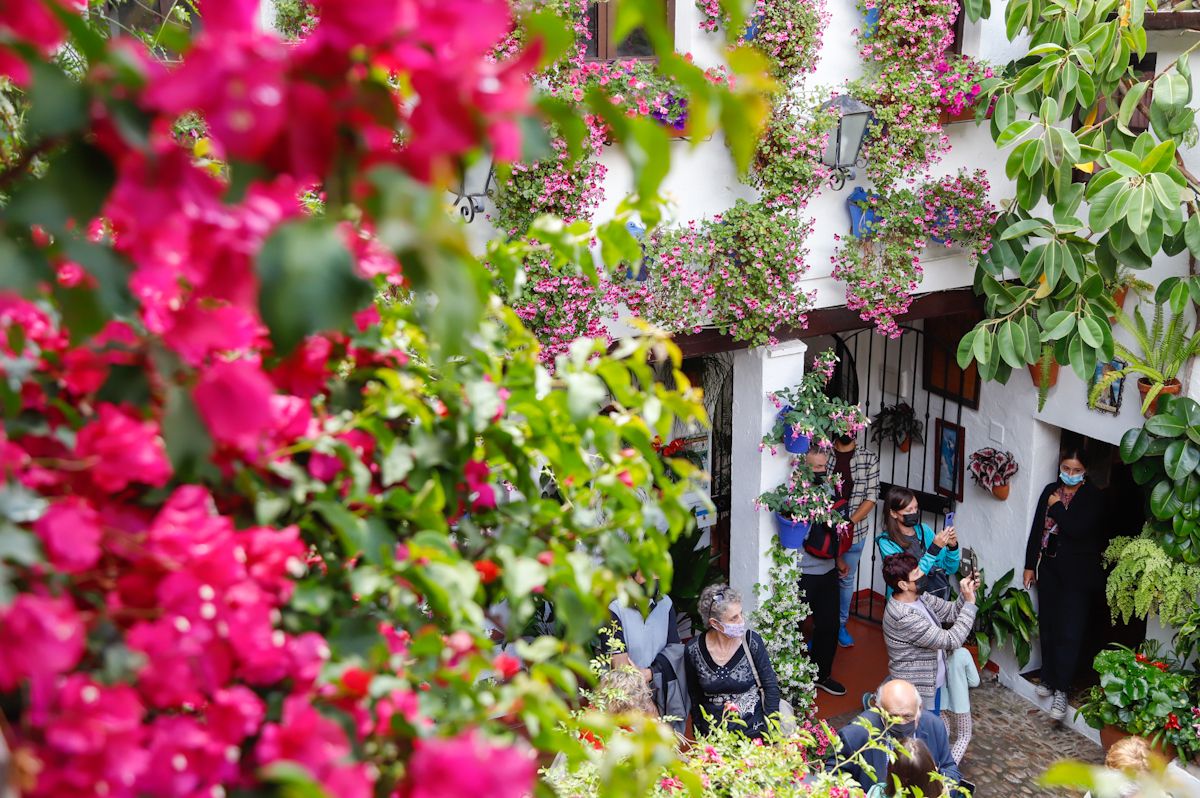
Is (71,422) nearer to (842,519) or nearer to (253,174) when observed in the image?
(253,174)

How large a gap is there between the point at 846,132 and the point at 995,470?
2.36 m

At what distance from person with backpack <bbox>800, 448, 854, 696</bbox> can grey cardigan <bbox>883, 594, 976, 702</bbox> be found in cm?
78

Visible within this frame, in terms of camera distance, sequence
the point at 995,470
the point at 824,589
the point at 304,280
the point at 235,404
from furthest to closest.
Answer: the point at 995,470, the point at 824,589, the point at 235,404, the point at 304,280

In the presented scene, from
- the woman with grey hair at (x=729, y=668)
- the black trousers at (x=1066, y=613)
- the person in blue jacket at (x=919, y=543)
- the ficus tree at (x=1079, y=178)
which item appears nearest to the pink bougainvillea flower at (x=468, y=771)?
the woman with grey hair at (x=729, y=668)

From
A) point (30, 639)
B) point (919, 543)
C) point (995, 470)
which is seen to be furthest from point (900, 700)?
point (30, 639)

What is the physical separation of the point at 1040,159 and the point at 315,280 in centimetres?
462

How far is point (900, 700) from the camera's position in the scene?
3.84 meters

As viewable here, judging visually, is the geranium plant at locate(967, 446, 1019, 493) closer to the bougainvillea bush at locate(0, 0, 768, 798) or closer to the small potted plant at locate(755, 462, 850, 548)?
the small potted plant at locate(755, 462, 850, 548)

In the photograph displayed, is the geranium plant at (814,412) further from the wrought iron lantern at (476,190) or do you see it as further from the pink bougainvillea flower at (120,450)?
the pink bougainvillea flower at (120,450)

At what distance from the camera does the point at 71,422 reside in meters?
0.98

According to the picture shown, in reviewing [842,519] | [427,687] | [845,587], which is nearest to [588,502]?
[427,687]

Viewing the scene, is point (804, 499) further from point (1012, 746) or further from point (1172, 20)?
point (1172, 20)

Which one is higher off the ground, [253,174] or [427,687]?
[253,174]

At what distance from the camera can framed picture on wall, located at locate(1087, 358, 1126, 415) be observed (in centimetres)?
534
